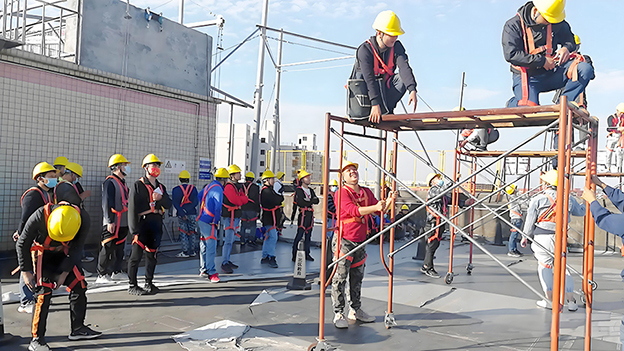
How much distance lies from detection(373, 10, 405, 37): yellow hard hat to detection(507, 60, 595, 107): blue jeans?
139 centimetres

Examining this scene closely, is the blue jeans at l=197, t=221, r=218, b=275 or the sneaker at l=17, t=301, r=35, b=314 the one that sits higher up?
the blue jeans at l=197, t=221, r=218, b=275

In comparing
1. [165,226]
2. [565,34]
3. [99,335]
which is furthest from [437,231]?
[165,226]

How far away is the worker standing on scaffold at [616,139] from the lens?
12.6 metres

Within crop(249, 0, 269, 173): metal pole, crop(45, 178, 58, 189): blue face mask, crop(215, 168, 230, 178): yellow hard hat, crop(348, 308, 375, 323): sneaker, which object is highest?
crop(249, 0, 269, 173): metal pole

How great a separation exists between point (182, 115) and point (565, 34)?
368 inches

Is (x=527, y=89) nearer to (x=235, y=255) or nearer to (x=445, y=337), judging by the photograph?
(x=445, y=337)

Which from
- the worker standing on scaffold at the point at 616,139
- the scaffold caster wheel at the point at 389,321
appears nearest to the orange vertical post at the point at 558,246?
the scaffold caster wheel at the point at 389,321

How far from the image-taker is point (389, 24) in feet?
15.9

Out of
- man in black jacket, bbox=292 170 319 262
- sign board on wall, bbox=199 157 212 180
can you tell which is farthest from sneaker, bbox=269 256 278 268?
sign board on wall, bbox=199 157 212 180

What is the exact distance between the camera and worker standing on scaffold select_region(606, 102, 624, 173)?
12.6m

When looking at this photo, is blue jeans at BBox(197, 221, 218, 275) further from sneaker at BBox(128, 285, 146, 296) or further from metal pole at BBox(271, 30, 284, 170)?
metal pole at BBox(271, 30, 284, 170)

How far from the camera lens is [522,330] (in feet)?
18.0

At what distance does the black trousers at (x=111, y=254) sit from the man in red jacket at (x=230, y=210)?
182 cm

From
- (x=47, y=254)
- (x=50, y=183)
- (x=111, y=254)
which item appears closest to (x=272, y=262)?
(x=111, y=254)
